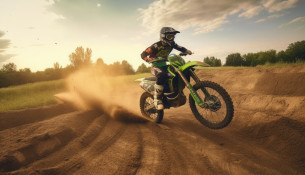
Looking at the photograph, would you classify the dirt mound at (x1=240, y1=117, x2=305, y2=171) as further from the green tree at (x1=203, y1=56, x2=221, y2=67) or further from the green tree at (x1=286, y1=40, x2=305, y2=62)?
the green tree at (x1=203, y1=56, x2=221, y2=67)

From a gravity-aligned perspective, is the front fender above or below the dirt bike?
above

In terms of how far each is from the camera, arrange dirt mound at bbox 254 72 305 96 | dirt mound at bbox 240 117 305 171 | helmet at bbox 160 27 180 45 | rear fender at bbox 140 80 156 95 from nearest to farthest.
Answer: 1. dirt mound at bbox 240 117 305 171
2. helmet at bbox 160 27 180 45
3. rear fender at bbox 140 80 156 95
4. dirt mound at bbox 254 72 305 96

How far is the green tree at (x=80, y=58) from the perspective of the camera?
43053 millimetres

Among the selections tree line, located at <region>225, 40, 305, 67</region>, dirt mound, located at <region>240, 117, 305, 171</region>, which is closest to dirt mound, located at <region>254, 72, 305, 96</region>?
dirt mound, located at <region>240, 117, 305, 171</region>

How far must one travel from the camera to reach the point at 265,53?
54.4m

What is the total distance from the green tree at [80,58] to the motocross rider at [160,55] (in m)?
42.7

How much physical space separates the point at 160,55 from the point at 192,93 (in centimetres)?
177

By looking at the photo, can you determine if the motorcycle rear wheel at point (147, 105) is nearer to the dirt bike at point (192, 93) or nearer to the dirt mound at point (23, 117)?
the dirt bike at point (192, 93)

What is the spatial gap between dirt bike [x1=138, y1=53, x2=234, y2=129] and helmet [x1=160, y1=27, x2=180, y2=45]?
55 centimetres

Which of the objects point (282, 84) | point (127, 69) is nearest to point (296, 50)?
point (282, 84)

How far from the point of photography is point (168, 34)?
14.8 ft

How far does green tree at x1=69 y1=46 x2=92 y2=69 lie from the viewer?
43.1 m

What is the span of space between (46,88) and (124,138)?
18508 millimetres

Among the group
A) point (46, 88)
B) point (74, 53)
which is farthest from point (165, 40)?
point (74, 53)
